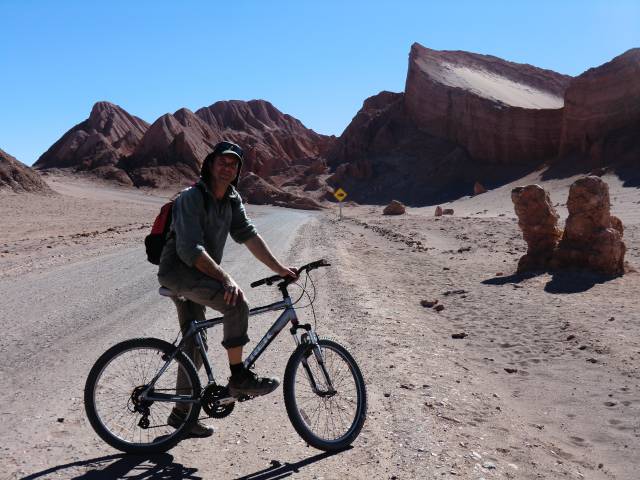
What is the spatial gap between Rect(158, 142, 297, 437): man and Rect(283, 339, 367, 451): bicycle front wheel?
0.29 m

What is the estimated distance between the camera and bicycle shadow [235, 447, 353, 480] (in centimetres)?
397

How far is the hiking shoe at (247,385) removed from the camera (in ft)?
13.5

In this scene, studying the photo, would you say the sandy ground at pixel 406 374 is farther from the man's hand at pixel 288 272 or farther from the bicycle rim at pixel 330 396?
the man's hand at pixel 288 272

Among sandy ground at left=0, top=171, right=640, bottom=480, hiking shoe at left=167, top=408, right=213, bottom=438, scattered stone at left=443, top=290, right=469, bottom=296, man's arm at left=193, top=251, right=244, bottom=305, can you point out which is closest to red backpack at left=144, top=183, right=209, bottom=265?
man's arm at left=193, top=251, right=244, bottom=305

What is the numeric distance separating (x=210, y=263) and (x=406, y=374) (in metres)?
3.30

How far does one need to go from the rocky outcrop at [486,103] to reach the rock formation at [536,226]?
5194cm

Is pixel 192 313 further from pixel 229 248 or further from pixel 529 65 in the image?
pixel 529 65

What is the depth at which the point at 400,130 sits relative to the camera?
3393 inches

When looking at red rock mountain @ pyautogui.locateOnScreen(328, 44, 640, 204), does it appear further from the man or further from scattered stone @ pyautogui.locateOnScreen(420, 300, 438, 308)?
the man

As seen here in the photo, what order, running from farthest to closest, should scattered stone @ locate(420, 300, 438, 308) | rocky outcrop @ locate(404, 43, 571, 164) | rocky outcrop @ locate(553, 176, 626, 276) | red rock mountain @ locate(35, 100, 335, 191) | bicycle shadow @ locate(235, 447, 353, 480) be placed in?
1. red rock mountain @ locate(35, 100, 335, 191)
2. rocky outcrop @ locate(404, 43, 571, 164)
3. rocky outcrop @ locate(553, 176, 626, 276)
4. scattered stone @ locate(420, 300, 438, 308)
5. bicycle shadow @ locate(235, 447, 353, 480)

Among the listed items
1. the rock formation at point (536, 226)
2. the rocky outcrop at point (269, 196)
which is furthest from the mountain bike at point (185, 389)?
the rocky outcrop at point (269, 196)

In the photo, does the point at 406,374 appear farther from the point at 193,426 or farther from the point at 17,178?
the point at 17,178

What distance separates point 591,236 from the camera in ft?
45.3

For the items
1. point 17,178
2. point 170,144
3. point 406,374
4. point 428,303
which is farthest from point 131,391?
point 170,144
